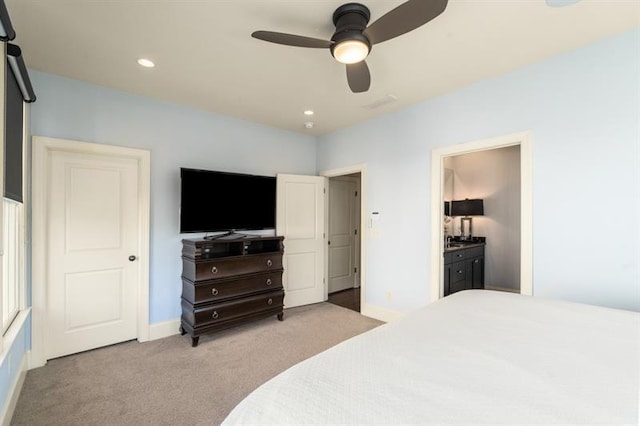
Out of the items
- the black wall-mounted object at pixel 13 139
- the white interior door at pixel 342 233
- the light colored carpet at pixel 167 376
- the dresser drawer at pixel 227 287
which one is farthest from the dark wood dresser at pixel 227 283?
the white interior door at pixel 342 233

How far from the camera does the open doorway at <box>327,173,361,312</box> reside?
16.8 ft

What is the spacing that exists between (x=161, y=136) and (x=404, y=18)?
9.18ft

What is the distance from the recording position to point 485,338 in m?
1.28

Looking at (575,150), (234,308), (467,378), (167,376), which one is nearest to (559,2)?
(575,150)

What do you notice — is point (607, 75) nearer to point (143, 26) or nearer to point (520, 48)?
point (520, 48)

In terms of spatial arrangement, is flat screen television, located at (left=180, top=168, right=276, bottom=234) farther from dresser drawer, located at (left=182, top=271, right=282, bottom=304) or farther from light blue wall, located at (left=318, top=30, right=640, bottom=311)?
light blue wall, located at (left=318, top=30, right=640, bottom=311)

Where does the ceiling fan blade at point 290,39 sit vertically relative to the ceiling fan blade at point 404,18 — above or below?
below

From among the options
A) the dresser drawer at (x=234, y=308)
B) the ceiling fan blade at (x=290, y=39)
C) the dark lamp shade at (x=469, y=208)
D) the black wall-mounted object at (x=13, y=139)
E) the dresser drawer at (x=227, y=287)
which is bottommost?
the dresser drawer at (x=234, y=308)

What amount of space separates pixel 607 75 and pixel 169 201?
13.4 feet

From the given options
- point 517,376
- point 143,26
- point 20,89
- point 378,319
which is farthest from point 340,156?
point 517,376

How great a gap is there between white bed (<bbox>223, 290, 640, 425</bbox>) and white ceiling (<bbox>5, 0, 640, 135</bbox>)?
6.12 ft

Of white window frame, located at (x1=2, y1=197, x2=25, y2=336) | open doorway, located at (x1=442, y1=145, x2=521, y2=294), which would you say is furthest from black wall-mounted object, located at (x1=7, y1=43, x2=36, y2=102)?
open doorway, located at (x1=442, y1=145, x2=521, y2=294)

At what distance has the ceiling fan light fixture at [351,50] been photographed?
1803mm

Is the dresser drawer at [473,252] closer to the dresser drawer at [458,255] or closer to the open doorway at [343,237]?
the dresser drawer at [458,255]
